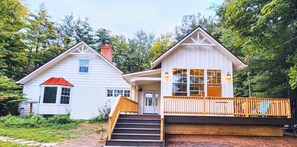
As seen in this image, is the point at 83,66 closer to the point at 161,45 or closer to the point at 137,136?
the point at 137,136

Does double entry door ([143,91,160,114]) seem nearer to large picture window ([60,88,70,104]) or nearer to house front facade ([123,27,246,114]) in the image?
house front facade ([123,27,246,114])

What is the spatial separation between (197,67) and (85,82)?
Answer: 30.2ft

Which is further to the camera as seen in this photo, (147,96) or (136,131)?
(147,96)

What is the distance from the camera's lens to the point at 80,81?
16.9 metres

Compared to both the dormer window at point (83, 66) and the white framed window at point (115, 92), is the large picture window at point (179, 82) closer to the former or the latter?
the white framed window at point (115, 92)

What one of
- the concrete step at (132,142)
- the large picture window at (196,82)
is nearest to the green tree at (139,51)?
the large picture window at (196,82)

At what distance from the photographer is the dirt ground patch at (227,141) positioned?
27.5 feet

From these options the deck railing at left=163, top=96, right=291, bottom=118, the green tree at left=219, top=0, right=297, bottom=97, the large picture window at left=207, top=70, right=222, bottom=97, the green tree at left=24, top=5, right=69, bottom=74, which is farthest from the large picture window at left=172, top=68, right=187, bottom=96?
the green tree at left=24, top=5, right=69, bottom=74

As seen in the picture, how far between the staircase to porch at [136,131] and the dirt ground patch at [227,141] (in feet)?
2.25

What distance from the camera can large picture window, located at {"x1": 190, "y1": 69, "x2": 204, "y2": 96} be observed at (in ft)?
37.5

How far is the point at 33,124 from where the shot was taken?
12.1m

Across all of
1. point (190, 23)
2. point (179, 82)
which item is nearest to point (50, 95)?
point (179, 82)

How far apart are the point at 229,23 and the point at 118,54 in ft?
73.0

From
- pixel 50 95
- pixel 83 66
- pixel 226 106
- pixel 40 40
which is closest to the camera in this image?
pixel 226 106
